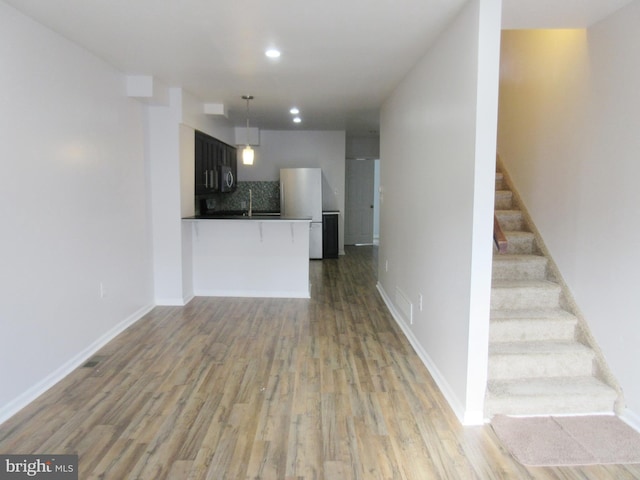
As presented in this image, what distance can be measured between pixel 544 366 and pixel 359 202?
757 cm

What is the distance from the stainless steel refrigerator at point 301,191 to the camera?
7.93m

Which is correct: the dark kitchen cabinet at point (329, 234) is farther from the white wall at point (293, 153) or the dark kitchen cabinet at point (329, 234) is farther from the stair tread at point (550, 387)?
the stair tread at point (550, 387)

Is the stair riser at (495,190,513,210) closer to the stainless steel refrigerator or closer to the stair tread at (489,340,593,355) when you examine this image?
the stair tread at (489,340,593,355)

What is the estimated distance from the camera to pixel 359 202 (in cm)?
1017

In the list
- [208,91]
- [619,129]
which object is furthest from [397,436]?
[208,91]

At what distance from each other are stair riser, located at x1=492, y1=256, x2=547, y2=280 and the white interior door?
6788 mm

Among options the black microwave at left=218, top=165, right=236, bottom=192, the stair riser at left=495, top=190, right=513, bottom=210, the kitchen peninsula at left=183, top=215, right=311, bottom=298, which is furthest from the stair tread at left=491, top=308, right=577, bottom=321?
the black microwave at left=218, top=165, right=236, bottom=192

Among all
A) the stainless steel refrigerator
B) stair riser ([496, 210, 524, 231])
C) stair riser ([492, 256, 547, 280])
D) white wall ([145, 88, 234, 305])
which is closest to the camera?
stair riser ([492, 256, 547, 280])

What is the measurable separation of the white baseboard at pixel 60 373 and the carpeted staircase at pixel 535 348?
280cm

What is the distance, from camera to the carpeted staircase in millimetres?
2607

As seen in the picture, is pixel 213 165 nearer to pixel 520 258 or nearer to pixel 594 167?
pixel 520 258

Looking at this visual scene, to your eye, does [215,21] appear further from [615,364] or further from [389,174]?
[615,364]

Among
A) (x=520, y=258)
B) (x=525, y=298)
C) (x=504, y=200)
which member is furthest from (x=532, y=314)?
(x=504, y=200)

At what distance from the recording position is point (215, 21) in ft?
9.33
